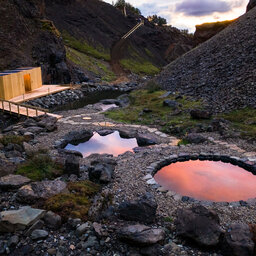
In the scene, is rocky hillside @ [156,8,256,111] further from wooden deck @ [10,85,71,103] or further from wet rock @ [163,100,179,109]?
wooden deck @ [10,85,71,103]

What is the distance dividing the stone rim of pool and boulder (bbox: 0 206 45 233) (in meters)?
4.37

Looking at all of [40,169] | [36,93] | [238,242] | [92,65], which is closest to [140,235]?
[238,242]

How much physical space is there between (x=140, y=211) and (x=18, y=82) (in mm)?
25340

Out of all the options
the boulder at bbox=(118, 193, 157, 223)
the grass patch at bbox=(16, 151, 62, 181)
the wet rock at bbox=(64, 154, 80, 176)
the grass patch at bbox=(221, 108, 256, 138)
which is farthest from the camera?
→ the grass patch at bbox=(221, 108, 256, 138)

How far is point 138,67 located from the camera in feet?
230

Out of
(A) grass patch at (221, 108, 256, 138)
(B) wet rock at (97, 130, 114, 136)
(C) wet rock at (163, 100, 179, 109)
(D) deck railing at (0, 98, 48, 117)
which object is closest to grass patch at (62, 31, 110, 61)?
(D) deck railing at (0, 98, 48, 117)

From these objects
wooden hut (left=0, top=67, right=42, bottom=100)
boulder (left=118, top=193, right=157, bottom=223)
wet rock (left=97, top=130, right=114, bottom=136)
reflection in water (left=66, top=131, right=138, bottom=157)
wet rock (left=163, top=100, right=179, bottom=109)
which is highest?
wooden hut (left=0, top=67, right=42, bottom=100)

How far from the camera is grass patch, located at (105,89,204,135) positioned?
60.4 feet

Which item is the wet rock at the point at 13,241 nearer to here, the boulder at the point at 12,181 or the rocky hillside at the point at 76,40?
the boulder at the point at 12,181

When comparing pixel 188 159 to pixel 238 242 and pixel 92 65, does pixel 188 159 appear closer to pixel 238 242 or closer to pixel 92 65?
pixel 238 242

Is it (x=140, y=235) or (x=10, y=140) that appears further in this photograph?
(x=10, y=140)

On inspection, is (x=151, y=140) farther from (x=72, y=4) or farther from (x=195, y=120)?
(x=72, y=4)

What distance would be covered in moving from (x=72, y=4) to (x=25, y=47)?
47805 millimetres

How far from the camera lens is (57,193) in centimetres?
888
